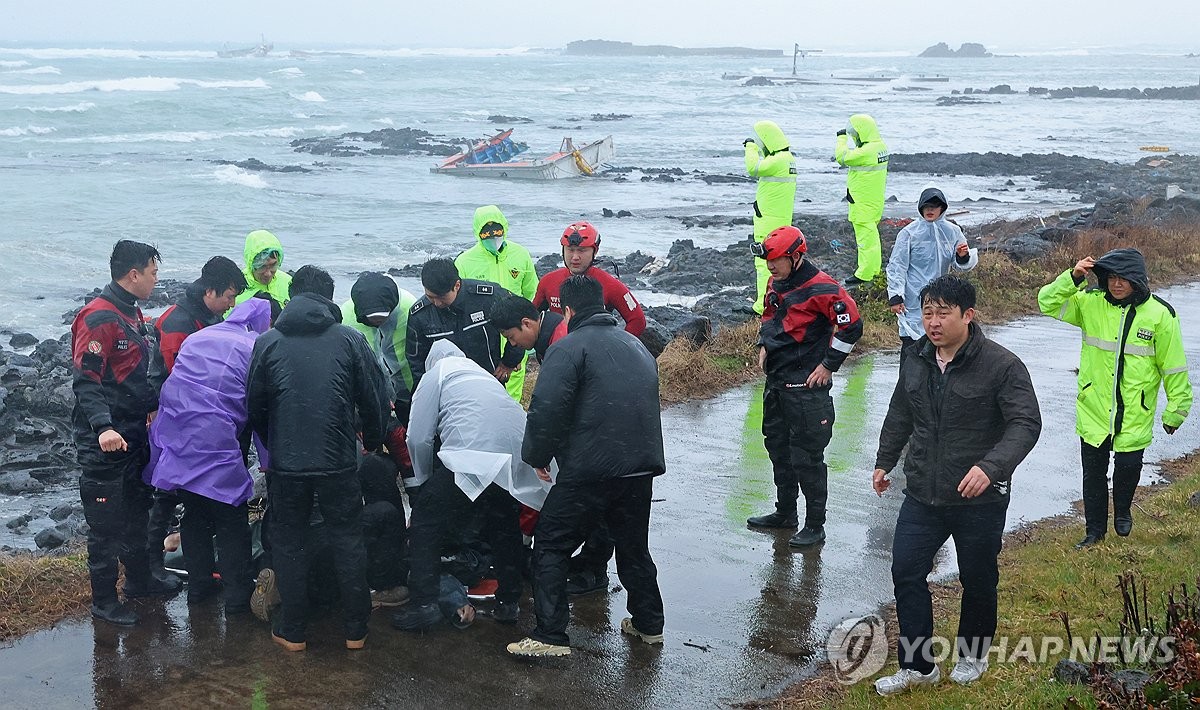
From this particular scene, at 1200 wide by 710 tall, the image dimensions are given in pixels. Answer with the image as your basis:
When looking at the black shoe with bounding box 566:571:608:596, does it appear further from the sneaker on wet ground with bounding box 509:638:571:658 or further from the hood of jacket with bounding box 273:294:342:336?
the hood of jacket with bounding box 273:294:342:336

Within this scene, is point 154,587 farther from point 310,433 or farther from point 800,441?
point 800,441

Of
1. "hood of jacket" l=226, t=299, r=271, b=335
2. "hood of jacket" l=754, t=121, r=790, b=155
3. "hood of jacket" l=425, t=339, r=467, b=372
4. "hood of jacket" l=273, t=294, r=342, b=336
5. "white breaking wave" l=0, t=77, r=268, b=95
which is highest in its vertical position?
"white breaking wave" l=0, t=77, r=268, b=95

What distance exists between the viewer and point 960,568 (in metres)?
4.70

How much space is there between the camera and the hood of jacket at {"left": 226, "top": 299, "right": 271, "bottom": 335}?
5883 mm

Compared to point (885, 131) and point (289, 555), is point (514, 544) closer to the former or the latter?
point (289, 555)

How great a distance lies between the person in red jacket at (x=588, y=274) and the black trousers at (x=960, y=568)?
2.53m

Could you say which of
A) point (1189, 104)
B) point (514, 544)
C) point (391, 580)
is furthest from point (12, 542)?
point (1189, 104)

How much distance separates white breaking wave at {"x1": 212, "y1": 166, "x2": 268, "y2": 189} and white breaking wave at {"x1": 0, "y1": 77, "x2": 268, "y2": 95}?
38.4 metres

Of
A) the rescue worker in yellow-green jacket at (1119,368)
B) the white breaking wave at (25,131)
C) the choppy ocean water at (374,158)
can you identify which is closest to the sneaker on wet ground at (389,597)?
the rescue worker in yellow-green jacket at (1119,368)

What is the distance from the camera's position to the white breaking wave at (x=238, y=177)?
37.1m

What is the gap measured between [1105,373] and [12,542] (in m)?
8.10

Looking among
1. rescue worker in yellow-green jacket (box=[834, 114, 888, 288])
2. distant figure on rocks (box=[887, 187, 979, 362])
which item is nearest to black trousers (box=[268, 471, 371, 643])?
distant figure on rocks (box=[887, 187, 979, 362])

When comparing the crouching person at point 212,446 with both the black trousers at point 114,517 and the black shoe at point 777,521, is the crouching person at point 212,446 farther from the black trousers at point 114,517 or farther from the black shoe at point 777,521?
the black shoe at point 777,521

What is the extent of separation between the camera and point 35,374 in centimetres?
1406
